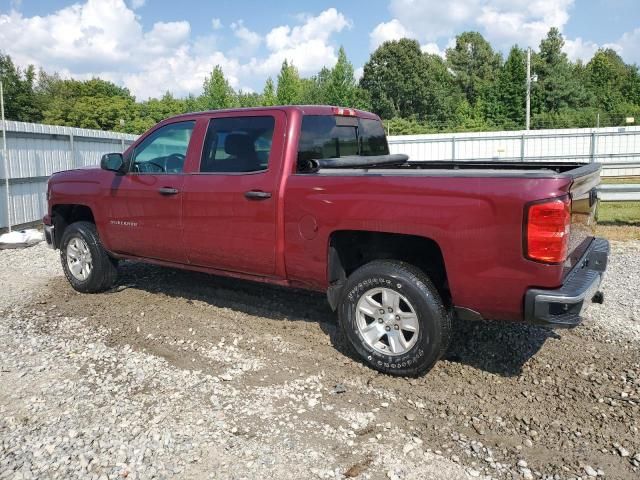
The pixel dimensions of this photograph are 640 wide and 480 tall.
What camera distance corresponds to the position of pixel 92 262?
6.23 m

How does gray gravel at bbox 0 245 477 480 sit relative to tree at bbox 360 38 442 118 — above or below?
below

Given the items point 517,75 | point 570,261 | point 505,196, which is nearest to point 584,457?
point 570,261

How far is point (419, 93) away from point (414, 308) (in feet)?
186

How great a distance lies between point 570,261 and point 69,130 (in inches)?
496

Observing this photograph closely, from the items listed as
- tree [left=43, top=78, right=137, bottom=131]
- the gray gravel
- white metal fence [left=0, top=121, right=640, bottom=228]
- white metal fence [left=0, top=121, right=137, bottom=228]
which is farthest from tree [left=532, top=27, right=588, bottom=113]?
the gray gravel

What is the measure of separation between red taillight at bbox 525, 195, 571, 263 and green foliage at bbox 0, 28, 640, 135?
31435mm

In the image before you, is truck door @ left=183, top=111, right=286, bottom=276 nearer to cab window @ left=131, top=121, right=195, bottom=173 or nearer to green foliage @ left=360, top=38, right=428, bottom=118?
cab window @ left=131, top=121, right=195, bottom=173

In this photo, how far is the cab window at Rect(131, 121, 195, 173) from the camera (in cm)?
538

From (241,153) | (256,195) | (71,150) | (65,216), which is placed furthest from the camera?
(71,150)

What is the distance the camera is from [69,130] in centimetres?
1345

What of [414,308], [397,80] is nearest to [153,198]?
[414,308]

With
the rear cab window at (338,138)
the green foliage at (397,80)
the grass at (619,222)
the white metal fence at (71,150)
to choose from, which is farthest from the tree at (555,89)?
the rear cab window at (338,138)

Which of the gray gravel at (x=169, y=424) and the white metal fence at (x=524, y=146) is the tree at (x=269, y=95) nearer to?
the white metal fence at (x=524, y=146)

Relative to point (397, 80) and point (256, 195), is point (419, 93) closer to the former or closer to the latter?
point (397, 80)
